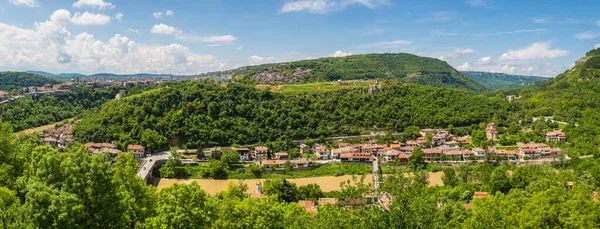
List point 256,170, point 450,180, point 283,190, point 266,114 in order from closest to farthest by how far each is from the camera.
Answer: point 283,190 < point 450,180 < point 256,170 < point 266,114

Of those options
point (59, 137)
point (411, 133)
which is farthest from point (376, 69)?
point (59, 137)

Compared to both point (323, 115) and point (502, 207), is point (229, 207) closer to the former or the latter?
point (502, 207)

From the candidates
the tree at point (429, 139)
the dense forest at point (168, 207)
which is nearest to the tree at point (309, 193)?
the dense forest at point (168, 207)

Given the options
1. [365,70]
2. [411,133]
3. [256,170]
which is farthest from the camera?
[365,70]

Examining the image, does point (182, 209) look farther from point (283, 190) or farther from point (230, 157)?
point (230, 157)

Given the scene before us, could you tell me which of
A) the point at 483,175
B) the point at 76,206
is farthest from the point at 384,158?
the point at 76,206

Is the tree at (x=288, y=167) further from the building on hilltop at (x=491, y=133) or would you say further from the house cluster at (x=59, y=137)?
the building on hilltop at (x=491, y=133)

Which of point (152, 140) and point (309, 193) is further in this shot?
point (152, 140)
